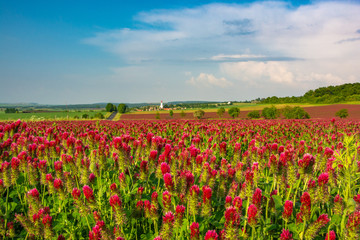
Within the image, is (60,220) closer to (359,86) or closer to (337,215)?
(337,215)

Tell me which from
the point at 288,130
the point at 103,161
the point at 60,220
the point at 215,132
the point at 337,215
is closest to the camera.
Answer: the point at 337,215

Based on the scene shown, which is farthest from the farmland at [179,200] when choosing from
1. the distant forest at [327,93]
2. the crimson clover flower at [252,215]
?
the distant forest at [327,93]

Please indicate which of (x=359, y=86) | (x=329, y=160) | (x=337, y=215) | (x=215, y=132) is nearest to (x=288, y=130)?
(x=215, y=132)

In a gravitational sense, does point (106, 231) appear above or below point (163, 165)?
below

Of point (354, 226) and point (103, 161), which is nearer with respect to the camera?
point (354, 226)

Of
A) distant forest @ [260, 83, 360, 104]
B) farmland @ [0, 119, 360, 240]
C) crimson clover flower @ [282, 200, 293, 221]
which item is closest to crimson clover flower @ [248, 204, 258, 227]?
farmland @ [0, 119, 360, 240]

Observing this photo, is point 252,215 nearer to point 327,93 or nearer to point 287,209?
point 287,209

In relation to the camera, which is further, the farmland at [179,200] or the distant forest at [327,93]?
the distant forest at [327,93]

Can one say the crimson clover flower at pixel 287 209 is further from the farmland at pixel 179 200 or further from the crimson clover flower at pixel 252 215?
the crimson clover flower at pixel 252 215

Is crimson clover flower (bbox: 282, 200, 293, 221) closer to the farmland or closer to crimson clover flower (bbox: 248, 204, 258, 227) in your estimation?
the farmland

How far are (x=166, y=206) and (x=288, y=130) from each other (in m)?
10.7

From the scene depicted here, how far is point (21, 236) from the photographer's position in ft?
8.93

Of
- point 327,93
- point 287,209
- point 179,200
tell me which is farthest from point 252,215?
point 327,93

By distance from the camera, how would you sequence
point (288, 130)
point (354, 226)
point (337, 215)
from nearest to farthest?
1. point (354, 226)
2. point (337, 215)
3. point (288, 130)
